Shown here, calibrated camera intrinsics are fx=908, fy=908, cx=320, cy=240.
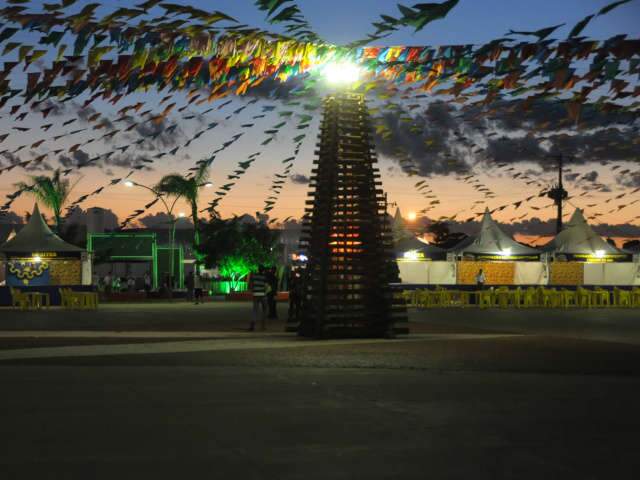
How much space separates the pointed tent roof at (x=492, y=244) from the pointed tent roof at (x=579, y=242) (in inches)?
66.6

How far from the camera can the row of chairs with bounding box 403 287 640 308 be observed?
41062mm

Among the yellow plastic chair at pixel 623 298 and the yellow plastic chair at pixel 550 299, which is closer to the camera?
the yellow plastic chair at pixel 550 299

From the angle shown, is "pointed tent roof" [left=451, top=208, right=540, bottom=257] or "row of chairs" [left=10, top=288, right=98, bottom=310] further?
"pointed tent roof" [left=451, top=208, right=540, bottom=257]

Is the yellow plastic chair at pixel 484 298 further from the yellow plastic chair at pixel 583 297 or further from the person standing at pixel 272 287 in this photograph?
the person standing at pixel 272 287

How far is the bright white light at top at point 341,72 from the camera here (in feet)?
59.6

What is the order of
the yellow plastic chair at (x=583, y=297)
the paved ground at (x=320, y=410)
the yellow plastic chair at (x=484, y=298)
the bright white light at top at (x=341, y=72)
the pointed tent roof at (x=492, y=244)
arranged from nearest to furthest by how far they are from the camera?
the paved ground at (x=320, y=410) < the bright white light at top at (x=341, y=72) < the yellow plastic chair at (x=484, y=298) < the yellow plastic chair at (x=583, y=297) < the pointed tent roof at (x=492, y=244)

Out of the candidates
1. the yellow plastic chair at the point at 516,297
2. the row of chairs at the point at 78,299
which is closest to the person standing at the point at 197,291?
the row of chairs at the point at 78,299

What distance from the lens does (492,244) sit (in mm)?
47062

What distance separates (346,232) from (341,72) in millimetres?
3369

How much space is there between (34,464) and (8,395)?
13.6 ft

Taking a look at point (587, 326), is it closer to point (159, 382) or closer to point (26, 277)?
point (159, 382)

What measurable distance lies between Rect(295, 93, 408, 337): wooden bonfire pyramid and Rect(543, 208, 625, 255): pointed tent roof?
97.5 feet

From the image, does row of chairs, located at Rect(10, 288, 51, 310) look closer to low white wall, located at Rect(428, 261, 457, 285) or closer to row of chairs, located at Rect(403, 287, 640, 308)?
row of chairs, located at Rect(403, 287, 640, 308)

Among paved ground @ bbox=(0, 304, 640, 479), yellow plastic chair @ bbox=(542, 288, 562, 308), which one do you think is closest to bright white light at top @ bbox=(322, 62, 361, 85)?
paved ground @ bbox=(0, 304, 640, 479)
